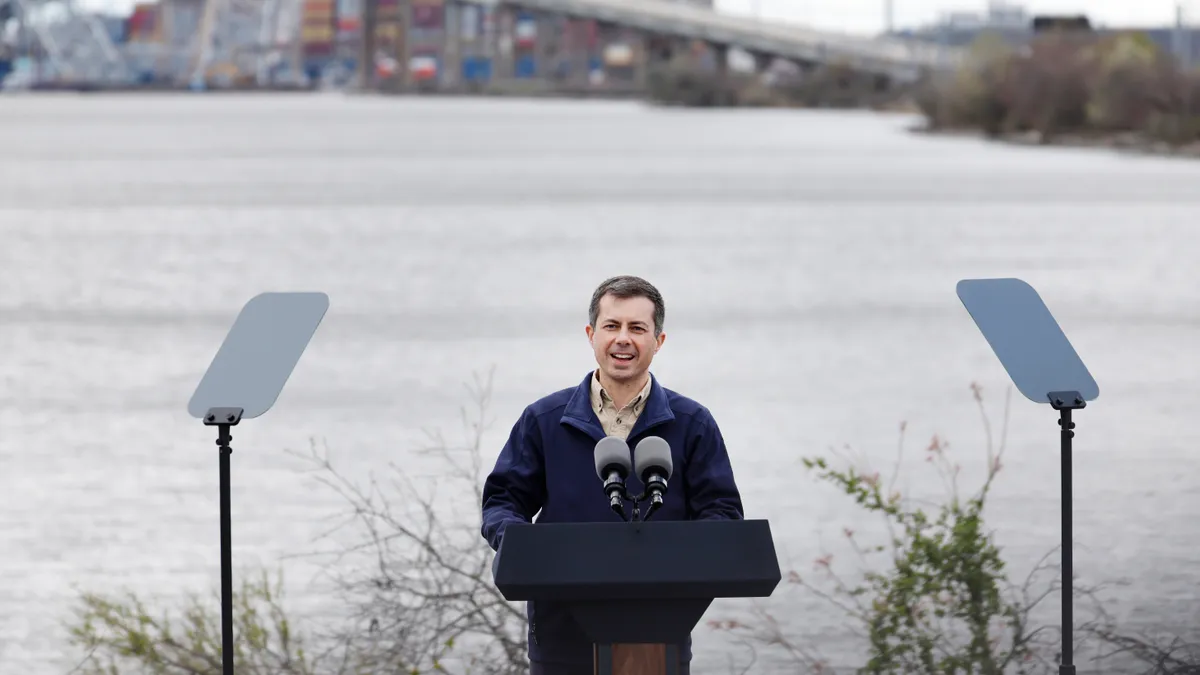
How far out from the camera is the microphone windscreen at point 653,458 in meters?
3.03

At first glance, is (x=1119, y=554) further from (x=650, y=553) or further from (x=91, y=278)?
(x=91, y=278)

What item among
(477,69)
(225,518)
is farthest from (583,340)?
(477,69)

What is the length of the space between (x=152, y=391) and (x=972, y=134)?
6254 cm

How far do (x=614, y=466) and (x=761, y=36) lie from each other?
9258cm

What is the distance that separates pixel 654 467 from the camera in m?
3.04

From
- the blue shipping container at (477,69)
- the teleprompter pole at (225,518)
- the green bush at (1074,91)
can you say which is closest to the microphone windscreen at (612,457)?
the teleprompter pole at (225,518)

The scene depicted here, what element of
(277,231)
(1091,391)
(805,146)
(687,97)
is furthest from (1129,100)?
(687,97)

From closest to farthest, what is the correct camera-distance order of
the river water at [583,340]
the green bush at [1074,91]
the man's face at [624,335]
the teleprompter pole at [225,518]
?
the man's face at [624,335]
the teleprompter pole at [225,518]
the river water at [583,340]
the green bush at [1074,91]

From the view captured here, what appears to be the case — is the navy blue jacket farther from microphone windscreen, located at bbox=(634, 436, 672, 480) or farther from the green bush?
the green bush

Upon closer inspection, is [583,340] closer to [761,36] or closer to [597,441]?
[597,441]

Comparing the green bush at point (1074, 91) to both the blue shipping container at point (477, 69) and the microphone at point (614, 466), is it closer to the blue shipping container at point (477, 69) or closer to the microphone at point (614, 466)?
the microphone at point (614, 466)

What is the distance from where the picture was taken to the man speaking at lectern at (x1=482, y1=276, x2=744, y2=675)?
3309mm

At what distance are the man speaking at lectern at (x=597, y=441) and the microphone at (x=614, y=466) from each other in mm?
294

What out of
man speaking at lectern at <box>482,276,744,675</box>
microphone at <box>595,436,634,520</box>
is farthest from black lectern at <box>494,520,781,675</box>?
man speaking at lectern at <box>482,276,744,675</box>
